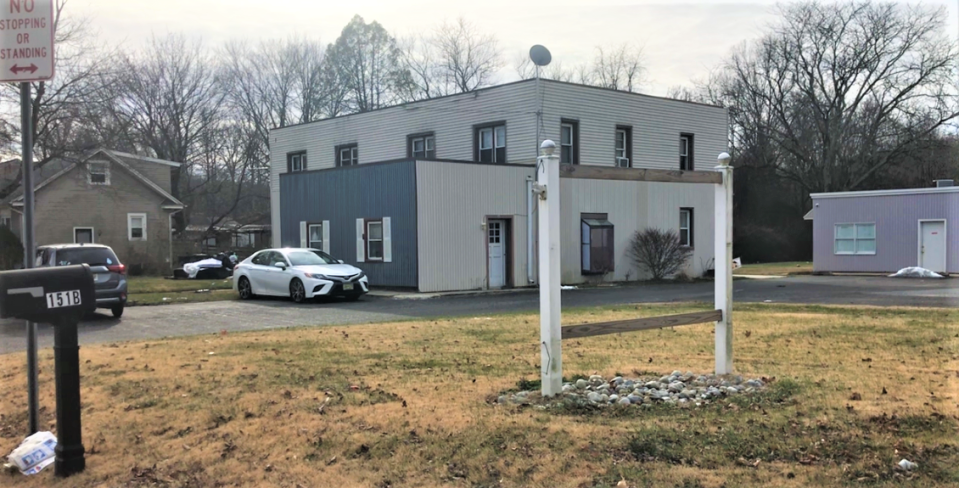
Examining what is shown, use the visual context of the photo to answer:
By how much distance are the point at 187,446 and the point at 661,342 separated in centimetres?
562

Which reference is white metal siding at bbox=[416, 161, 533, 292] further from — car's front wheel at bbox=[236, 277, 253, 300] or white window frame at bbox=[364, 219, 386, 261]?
car's front wheel at bbox=[236, 277, 253, 300]

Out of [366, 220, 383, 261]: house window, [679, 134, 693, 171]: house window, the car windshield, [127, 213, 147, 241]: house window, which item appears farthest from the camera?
[127, 213, 147, 241]: house window

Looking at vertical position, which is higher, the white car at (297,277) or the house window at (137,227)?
the house window at (137,227)

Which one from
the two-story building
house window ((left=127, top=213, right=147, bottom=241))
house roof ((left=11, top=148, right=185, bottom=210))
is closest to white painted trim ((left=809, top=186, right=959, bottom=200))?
the two-story building

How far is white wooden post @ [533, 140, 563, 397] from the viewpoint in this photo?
555 centimetres

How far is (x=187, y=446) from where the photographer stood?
4848 mm

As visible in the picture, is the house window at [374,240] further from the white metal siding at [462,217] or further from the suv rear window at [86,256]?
the suv rear window at [86,256]

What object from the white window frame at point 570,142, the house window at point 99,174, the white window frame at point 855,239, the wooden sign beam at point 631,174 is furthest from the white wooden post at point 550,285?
the house window at point 99,174

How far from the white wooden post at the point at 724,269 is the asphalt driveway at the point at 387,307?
24.6 feet

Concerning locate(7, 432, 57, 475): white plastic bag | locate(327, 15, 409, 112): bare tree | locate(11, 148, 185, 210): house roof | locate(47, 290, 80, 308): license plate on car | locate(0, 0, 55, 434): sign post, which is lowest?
locate(7, 432, 57, 475): white plastic bag

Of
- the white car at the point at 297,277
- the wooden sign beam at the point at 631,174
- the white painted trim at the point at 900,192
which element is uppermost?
the white painted trim at the point at 900,192

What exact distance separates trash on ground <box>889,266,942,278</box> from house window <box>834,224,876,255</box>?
2.74 metres

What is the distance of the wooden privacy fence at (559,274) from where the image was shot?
18.2 feet

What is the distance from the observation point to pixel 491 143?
2478 cm
